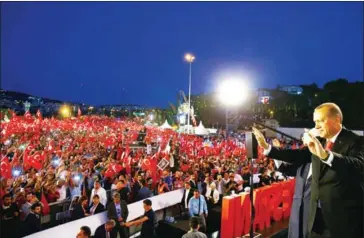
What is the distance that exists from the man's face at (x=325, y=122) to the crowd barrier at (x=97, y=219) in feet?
17.2

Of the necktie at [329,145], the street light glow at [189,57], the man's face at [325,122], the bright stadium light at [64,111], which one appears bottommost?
the necktie at [329,145]

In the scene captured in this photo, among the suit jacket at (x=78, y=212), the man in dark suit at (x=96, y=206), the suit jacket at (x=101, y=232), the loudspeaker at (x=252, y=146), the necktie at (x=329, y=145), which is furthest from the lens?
the man in dark suit at (x=96, y=206)

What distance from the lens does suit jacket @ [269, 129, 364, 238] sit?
8.17 feet

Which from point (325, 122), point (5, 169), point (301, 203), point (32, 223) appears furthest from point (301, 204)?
point (5, 169)

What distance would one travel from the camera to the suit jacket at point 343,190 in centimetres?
249

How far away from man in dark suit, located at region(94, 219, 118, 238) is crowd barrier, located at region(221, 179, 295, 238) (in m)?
2.22

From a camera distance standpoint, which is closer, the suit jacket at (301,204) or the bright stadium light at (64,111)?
the suit jacket at (301,204)

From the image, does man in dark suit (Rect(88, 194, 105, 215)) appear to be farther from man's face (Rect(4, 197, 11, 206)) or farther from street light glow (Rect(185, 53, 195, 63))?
street light glow (Rect(185, 53, 195, 63))

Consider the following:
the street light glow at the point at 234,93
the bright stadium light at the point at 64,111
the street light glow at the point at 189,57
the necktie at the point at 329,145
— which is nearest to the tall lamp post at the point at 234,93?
the street light glow at the point at 234,93

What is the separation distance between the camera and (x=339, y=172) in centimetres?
243

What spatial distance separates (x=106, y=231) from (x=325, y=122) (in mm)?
→ 5389

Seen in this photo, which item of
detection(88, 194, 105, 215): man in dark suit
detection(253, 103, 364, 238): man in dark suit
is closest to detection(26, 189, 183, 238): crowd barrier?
detection(88, 194, 105, 215): man in dark suit

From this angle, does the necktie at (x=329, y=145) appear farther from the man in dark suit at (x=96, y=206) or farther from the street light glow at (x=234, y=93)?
the man in dark suit at (x=96, y=206)

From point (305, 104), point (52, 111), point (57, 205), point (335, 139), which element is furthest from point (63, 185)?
point (52, 111)
